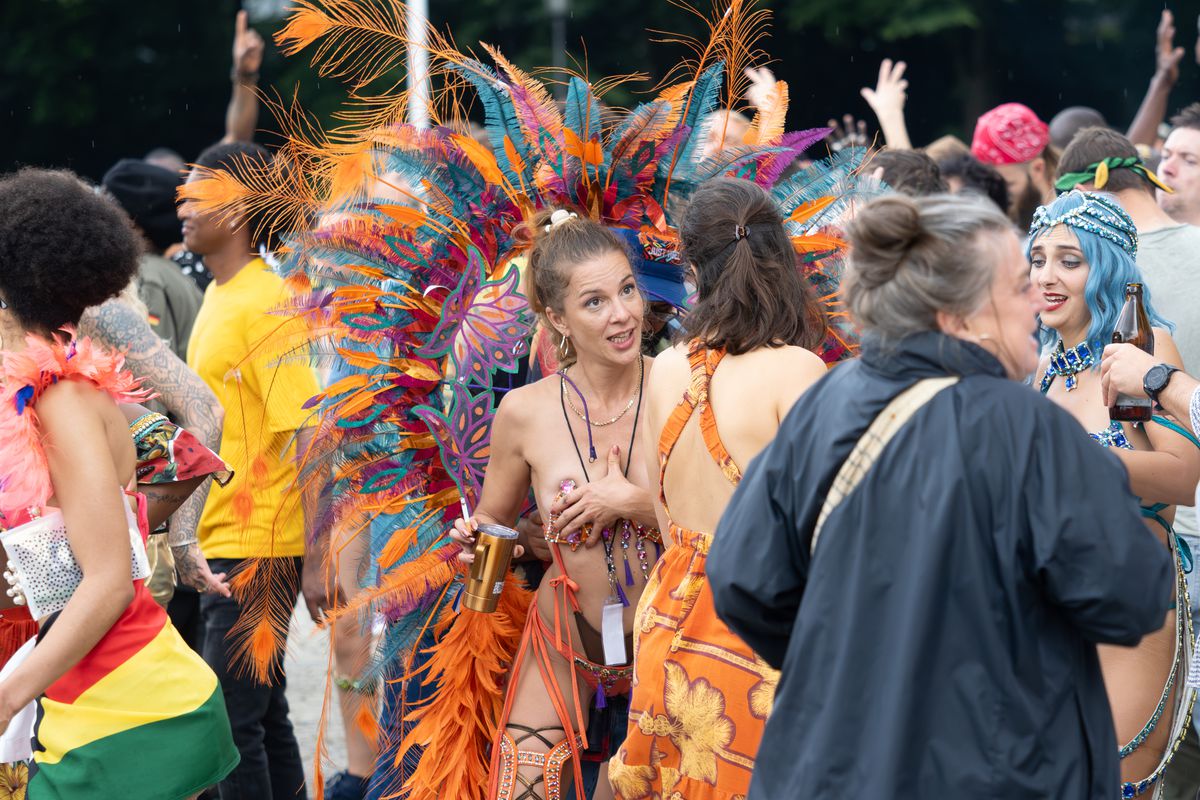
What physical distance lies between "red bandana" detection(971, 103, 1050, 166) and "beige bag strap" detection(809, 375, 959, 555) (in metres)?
5.00

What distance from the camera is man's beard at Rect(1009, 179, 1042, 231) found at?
6.91 m

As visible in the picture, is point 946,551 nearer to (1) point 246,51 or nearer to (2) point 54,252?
(2) point 54,252

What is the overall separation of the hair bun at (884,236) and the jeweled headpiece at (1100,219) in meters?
1.69

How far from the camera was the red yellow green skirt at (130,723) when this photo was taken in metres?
2.99

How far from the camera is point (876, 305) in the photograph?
7.55ft

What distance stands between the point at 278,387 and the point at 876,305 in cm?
284

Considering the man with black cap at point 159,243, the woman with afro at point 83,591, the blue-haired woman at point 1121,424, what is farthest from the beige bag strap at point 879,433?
the man with black cap at point 159,243

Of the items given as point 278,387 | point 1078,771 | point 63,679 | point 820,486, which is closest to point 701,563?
point 820,486

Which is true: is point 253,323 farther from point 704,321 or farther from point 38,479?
point 704,321

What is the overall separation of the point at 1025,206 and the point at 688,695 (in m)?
4.65

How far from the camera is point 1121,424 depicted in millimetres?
3627

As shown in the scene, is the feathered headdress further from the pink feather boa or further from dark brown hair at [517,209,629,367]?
the pink feather boa

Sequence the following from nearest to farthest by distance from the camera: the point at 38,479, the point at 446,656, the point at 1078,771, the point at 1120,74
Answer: the point at 1078,771 < the point at 38,479 < the point at 446,656 < the point at 1120,74

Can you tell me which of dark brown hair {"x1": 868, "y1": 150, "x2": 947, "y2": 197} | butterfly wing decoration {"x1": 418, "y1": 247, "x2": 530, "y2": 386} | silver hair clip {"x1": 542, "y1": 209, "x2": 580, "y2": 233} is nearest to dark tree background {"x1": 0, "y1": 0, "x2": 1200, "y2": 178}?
dark brown hair {"x1": 868, "y1": 150, "x2": 947, "y2": 197}
